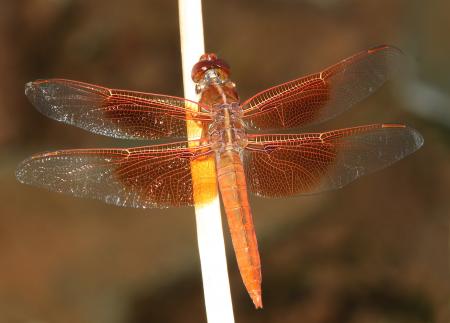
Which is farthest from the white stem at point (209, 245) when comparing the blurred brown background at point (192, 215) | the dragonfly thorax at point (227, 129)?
the blurred brown background at point (192, 215)

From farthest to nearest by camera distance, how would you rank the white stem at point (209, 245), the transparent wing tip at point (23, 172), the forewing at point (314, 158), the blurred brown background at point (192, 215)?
the blurred brown background at point (192, 215) → the forewing at point (314, 158) → the transparent wing tip at point (23, 172) → the white stem at point (209, 245)

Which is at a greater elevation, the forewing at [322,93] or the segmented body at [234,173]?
the forewing at [322,93]

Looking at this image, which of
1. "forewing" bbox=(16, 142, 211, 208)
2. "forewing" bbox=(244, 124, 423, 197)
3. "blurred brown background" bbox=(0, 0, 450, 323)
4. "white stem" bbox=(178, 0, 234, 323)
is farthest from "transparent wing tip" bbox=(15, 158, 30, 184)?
"blurred brown background" bbox=(0, 0, 450, 323)

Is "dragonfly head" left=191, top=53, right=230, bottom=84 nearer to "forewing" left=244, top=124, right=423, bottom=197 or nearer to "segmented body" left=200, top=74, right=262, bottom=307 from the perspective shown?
"segmented body" left=200, top=74, right=262, bottom=307

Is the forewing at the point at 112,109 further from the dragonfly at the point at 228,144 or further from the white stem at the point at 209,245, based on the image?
the white stem at the point at 209,245

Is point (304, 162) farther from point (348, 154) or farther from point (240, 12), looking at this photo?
point (240, 12)

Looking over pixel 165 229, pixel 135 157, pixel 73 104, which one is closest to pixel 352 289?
pixel 165 229

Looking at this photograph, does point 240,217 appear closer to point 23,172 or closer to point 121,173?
point 121,173
